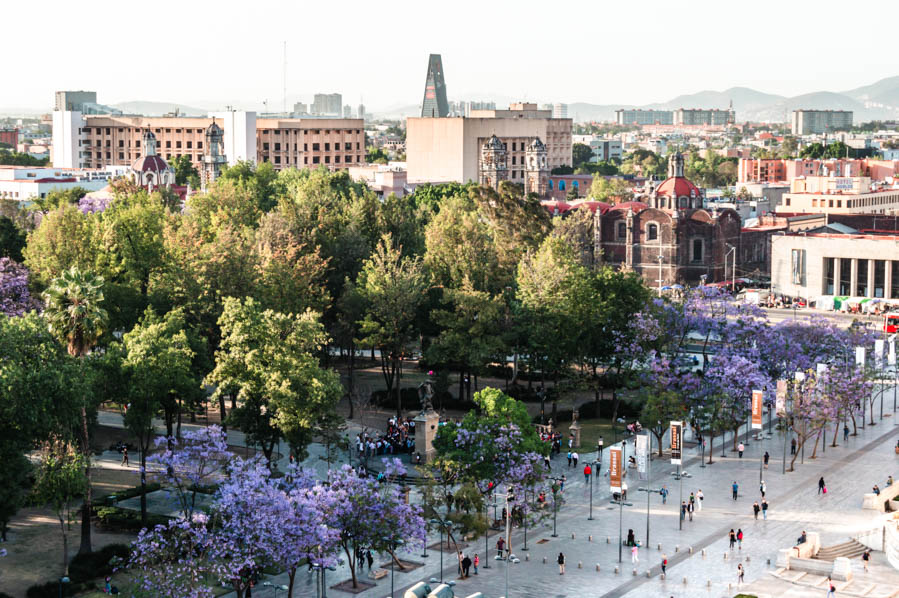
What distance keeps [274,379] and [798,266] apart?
74.3 meters

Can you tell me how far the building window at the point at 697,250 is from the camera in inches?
4843

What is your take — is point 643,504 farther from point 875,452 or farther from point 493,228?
point 493,228

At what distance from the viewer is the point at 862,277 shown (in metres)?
114

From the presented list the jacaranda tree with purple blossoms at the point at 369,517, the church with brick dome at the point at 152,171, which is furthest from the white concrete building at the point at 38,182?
the jacaranda tree with purple blossoms at the point at 369,517

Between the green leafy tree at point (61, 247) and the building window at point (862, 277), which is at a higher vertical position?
the green leafy tree at point (61, 247)

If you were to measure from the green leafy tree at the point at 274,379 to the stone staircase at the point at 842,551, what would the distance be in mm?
20589

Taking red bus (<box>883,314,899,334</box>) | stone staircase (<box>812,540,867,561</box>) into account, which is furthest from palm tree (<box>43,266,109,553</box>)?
red bus (<box>883,314,899,334</box>)

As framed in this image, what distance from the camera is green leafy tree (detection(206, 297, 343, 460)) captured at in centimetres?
5347

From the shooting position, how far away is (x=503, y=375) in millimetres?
81938

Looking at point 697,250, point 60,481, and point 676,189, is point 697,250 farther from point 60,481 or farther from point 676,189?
point 60,481

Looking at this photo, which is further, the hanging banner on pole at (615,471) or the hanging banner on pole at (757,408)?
the hanging banner on pole at (757,408)

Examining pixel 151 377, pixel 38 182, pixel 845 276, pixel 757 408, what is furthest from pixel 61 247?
pixel 38 182

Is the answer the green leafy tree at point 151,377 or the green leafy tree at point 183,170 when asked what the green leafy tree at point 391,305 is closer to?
the green leafy tree at point 151,377

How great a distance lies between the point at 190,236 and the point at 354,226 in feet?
46.5
